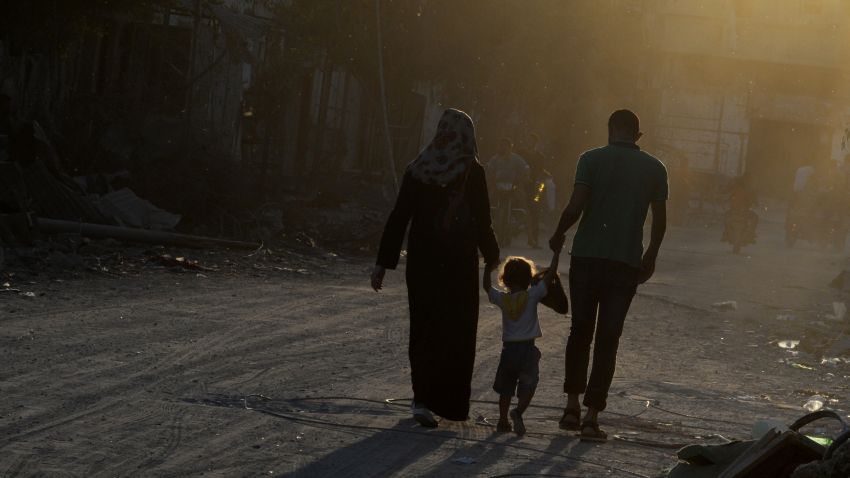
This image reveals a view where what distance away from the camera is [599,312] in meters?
7.99

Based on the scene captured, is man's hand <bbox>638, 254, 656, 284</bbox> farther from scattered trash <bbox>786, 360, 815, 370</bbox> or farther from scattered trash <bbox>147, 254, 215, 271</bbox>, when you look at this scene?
scattered trash <bbox>147, 254, 215, 271</bbox>

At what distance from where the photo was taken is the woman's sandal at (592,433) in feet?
24.3

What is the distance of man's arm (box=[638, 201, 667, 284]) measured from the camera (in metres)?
7.96

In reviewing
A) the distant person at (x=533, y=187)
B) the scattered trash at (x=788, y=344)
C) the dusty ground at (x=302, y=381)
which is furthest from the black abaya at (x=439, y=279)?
the distant person at (x=533, y=187)

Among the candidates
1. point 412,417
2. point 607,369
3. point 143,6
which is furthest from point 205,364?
point 143,6

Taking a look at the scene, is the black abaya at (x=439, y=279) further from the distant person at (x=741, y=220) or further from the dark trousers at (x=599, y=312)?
the distant person at (x=741, y=220)

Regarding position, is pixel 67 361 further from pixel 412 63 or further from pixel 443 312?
pixel 412 63

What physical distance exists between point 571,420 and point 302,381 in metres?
1.70

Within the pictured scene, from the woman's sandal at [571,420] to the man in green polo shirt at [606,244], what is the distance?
0.07 feet

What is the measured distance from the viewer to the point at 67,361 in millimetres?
8570

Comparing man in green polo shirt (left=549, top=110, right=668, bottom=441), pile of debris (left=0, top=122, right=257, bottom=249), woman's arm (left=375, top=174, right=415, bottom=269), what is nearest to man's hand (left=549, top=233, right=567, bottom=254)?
man in green polo shirt (left=549, top=110, right=668, bottom=441)

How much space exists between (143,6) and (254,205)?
3386mm

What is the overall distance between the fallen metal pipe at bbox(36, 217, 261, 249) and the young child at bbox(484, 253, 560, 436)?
9183 mm

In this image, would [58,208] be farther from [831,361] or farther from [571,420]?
[571,420]
